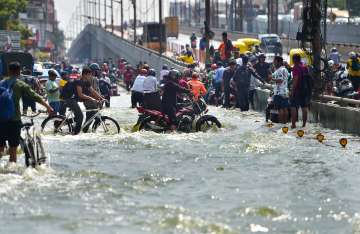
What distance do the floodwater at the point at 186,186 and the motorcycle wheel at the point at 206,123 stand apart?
93cm

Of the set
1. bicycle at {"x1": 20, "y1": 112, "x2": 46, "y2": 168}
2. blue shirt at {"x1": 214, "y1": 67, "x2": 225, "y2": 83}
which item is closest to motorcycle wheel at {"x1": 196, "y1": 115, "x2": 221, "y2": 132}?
bicycle at {"x1": 20, "y1": 112, "x2": 46, "y2": 168}

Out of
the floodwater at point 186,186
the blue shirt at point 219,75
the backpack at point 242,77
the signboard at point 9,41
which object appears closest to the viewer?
the floodwater at point 186,186

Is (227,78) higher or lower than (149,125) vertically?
higher

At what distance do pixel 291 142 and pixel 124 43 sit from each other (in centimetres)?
6778

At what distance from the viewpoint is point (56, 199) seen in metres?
13.9

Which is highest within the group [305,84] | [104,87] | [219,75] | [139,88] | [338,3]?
[338,3]

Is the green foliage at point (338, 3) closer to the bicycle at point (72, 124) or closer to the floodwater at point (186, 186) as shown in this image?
the bicycle at point (72, 124)

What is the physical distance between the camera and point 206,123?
23797 mm

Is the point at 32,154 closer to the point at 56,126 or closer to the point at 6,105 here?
the point at 6,105

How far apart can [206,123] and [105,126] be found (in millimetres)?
2411

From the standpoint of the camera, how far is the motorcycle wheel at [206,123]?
23.5 meters

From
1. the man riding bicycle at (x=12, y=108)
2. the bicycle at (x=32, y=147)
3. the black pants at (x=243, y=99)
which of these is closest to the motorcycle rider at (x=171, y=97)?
the man riding bicycle at (x=12, y=108)

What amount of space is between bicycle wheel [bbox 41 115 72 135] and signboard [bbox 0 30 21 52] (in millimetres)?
46832

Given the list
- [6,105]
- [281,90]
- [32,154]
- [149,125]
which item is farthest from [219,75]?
[6,105]
